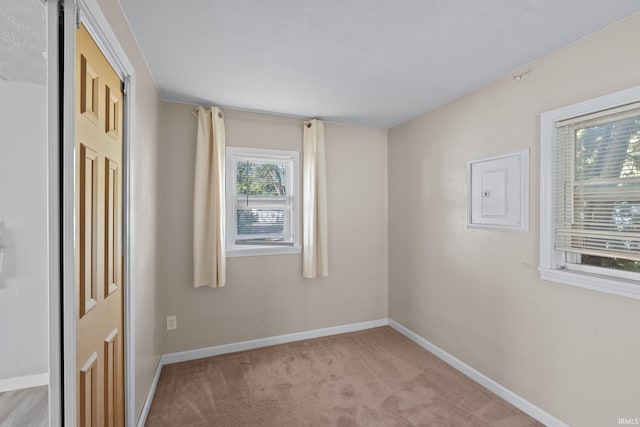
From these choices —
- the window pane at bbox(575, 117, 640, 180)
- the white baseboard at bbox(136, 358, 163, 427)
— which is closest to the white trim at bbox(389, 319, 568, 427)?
the window pane at bbox(575, 117, 640, 180)

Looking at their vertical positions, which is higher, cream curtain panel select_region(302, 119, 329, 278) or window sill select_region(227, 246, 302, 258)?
cream curtain panel select_region(302, 119, 329, 278)

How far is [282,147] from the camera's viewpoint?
10.5 feet

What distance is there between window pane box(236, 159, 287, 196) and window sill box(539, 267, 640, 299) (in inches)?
97.1

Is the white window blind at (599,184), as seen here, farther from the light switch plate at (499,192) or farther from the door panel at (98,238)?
the door panel at (98,238)

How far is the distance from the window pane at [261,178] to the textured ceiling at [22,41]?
190 cm

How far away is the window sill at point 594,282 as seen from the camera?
5.10 feet

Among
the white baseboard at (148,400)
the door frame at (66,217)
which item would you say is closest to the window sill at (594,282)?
the door frame at (66,217)

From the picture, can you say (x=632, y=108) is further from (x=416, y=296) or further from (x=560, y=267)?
(x=416, y=296)

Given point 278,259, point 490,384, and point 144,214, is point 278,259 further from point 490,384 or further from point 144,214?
point 490,384

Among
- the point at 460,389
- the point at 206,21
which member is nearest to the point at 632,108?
the point at 460,389

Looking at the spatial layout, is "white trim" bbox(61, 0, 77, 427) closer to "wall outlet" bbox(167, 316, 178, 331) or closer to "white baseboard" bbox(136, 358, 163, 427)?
"white baseboard" bbox(136, 358, 163, 427)

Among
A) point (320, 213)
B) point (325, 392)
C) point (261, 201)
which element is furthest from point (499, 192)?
point (261, 201)

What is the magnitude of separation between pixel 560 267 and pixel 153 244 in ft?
9.82

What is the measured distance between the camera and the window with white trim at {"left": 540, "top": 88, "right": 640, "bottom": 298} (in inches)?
63.2
